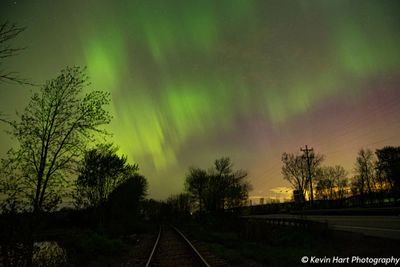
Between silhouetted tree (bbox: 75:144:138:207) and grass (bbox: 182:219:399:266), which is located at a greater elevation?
silhouetted tree (bbox: 75:144:138:207)

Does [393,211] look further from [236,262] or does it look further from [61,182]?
[61,182]

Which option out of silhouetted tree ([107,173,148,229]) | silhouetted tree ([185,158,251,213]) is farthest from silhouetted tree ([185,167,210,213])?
silhouetted tree ([107,173,148,229])

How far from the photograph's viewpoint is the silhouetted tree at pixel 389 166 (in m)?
71.6

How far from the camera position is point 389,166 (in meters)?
76.9

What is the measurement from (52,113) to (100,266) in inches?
348

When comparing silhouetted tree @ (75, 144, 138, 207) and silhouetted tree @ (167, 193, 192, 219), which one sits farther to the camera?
silhouetted tree @ (167, 193, 192, 219)

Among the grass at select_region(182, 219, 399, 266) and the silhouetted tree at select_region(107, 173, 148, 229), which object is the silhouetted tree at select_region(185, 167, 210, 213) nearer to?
the silhouetted tree at select_region(107, 173, 148, 229)

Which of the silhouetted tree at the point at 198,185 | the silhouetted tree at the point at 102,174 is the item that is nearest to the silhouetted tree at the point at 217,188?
the silhouetted tree at the point at 198,185

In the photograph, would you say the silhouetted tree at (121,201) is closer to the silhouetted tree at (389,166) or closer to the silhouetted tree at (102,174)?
the silhouetted tree at (102,174)

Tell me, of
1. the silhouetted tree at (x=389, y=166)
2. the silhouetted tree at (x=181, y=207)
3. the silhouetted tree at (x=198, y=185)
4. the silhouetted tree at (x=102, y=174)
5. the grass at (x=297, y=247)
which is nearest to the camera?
the grass at (x=297, y=247)

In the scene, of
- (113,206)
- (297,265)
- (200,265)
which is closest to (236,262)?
(200,265)

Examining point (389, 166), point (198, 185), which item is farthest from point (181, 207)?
point (389, 166)

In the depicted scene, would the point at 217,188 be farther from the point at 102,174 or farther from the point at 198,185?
the point at 102,174

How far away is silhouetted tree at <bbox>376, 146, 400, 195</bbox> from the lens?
71550 millimetres
